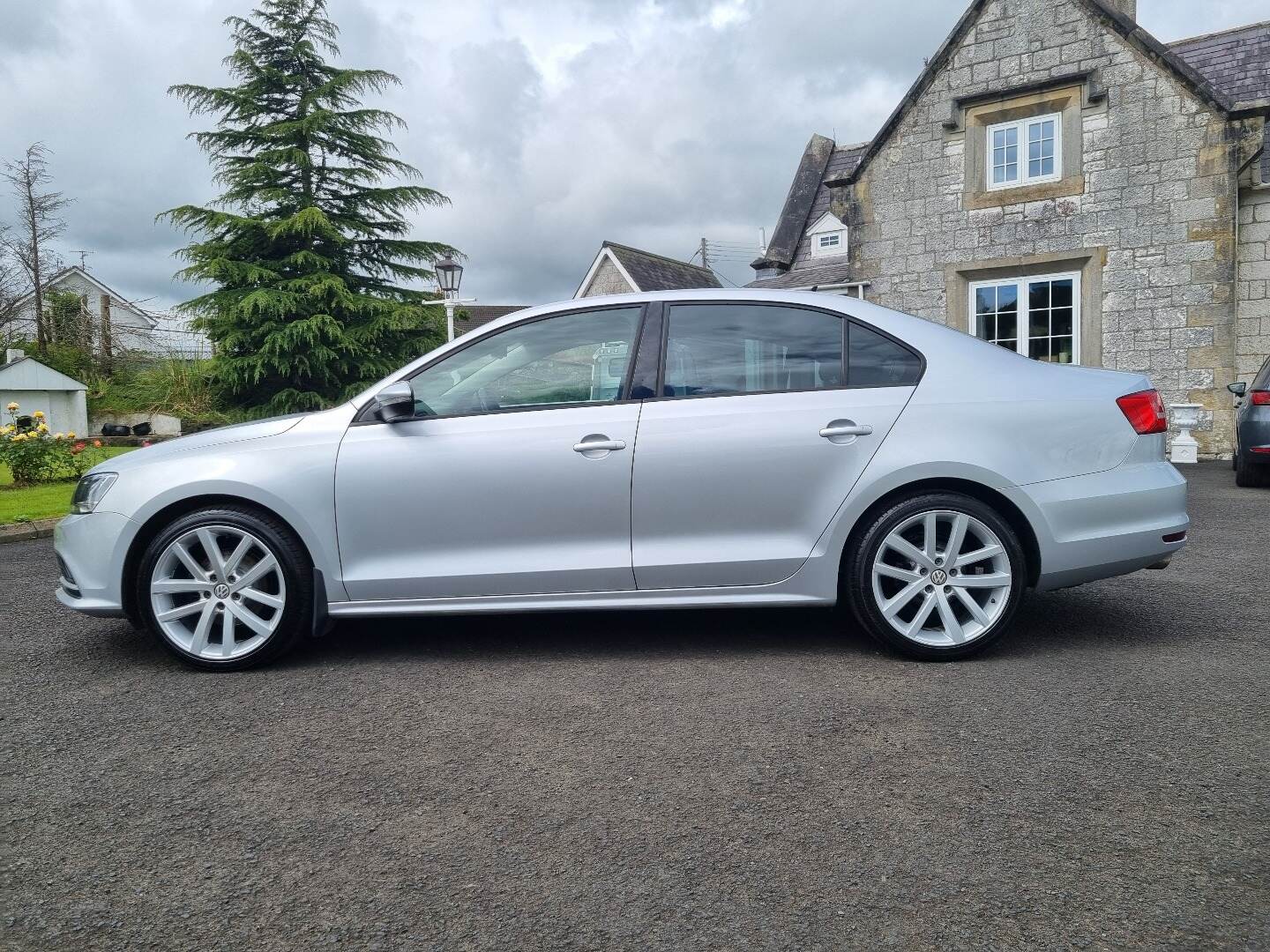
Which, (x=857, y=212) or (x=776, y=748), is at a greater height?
(x=857, y=212)

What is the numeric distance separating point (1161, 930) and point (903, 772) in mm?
916

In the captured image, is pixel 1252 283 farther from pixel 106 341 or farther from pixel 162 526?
pixel 106 341

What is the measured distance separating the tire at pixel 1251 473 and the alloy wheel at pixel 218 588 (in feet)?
33.0

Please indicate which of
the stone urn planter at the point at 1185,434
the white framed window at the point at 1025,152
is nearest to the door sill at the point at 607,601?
the stone urn planter at the point at 1185,434

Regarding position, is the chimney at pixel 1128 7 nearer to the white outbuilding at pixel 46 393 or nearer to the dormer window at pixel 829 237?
the dormer window at pixel 829 237

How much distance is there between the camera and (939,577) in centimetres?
401

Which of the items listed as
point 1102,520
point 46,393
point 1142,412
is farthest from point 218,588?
point 46,393

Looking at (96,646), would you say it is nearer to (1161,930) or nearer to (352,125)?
(1161,930)

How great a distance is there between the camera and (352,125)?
19516 millimetres

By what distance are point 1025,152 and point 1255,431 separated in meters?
7.37

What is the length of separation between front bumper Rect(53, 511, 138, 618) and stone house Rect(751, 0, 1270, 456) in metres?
14.0

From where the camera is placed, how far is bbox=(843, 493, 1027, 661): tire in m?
4.00

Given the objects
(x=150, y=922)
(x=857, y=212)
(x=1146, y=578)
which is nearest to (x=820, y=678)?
(x=150, y=922)

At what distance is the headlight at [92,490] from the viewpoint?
4203mm
